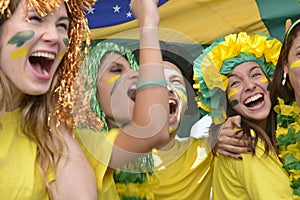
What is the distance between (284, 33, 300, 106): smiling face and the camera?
2.56m

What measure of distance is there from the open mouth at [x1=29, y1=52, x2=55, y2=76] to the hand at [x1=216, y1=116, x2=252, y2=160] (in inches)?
46.9

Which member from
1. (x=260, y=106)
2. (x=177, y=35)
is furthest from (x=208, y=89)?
(x=177, y=35)

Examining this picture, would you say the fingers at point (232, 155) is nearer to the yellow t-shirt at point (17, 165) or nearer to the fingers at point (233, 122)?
the fingers at point (233, 122)

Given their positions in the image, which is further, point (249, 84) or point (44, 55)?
point (249, 84)

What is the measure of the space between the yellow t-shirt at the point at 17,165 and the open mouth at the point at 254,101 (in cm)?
134

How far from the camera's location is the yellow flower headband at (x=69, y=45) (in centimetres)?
173

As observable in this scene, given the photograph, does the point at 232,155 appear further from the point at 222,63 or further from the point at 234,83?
the point at 222,63

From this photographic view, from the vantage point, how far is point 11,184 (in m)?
1.63

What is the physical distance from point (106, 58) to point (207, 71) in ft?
2.13

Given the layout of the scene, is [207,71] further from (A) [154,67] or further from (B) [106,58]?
(A) [154,67]

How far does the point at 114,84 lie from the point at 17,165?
96 centimetres

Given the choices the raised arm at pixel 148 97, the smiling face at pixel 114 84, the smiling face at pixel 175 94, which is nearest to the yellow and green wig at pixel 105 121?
the smiling face at pixel 114 84

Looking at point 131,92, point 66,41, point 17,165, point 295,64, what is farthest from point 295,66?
point 17,165

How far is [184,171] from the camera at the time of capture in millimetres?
2941
